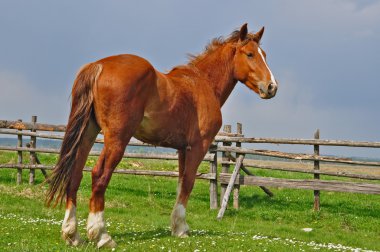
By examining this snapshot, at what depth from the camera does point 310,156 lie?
13.2 meters

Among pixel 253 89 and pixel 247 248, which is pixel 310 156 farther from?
pixel 247 248

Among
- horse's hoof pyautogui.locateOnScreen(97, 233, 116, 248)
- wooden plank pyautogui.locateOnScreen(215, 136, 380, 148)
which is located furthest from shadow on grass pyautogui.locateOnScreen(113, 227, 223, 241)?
wooden plank pyautogui.locateOnScreen(215, 136, 380, 148)

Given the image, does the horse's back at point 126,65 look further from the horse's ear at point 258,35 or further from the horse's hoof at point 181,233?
the horse's hoof at point 181,233

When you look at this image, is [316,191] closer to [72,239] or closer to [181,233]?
[181,233]

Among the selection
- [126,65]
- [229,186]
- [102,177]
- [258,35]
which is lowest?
[229,186]

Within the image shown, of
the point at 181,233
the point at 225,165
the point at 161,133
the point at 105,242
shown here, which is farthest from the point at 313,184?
the point at 105,242

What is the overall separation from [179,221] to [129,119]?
201cm

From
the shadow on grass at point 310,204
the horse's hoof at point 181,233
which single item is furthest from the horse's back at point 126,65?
the shadow on grass at point 310,204

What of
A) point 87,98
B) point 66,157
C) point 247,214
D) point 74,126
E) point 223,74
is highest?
point 223,74

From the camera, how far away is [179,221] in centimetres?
695

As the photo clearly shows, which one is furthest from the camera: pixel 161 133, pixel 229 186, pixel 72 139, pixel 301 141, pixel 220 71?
pixel 301 141

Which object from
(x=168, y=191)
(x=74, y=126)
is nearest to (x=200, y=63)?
(x=74, y=126)

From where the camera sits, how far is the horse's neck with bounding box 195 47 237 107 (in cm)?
766

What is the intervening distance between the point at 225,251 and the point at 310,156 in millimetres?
7862
